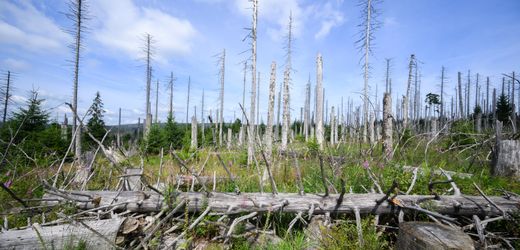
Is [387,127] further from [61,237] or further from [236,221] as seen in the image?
[61,237]

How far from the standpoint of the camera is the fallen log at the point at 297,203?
3.19 meters

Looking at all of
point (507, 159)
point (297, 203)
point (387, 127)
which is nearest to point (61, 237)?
point (297, 203)

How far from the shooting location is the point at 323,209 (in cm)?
324

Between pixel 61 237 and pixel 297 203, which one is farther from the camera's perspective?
pixel 297 203

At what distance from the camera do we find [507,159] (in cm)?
549

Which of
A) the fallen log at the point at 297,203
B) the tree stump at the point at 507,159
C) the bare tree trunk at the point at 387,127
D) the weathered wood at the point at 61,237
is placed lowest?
the weathered wood at the point at 61,237

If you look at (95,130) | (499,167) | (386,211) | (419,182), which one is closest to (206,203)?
(386,211)

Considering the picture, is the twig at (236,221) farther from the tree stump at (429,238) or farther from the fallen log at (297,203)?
the tree stump at (429,238)

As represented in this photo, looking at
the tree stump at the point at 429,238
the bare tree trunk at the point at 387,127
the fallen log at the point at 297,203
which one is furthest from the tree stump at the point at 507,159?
the tree stump at the point at 429,238

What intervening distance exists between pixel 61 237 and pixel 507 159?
837 centimetres

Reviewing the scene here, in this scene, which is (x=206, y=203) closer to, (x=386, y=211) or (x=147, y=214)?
(x=147, y=214)

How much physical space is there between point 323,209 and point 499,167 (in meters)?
5.34

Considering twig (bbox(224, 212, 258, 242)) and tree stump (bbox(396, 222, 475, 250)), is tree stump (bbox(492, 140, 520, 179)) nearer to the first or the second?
tree stump (bbox(396, 222, 475, 250))

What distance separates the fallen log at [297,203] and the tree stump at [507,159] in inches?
119
